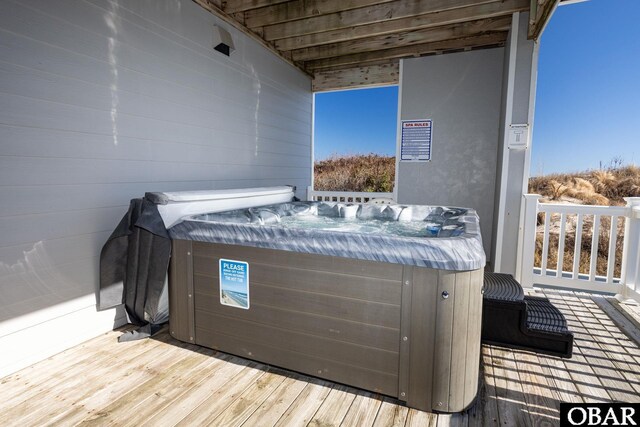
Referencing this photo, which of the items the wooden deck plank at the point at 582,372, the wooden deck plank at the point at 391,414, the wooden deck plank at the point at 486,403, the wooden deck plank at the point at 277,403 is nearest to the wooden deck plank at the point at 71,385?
the wooden deck plank at the point at 277,403

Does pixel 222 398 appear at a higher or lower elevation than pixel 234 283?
lower

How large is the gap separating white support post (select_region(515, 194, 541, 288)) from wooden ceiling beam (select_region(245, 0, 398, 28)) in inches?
93.5

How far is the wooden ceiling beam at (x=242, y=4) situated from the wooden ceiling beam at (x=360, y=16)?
0.44 meters

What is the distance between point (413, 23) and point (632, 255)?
3.00 meters

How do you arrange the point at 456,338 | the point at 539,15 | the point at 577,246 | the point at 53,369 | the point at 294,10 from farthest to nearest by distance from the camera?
the point at 294,10 < the point at 577,246 < the point at 539,15 < the point at 53,369 < the point at 456,338

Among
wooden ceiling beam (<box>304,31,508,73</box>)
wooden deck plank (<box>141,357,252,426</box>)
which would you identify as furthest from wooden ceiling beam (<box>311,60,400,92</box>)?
wooden deck plank (<box>141,357,252,426</box>)

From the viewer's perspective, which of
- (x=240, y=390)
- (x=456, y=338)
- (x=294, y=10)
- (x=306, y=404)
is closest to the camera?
(x=456, y=338)

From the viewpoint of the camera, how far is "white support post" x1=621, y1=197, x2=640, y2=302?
2.79 m

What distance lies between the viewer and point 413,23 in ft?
11.6

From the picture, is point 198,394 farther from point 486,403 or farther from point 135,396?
point 486,403

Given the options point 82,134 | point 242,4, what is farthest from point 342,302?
point 242,4

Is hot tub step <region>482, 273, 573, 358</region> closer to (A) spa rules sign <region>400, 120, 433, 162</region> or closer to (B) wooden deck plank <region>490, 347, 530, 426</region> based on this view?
(B) wooden deck plank <region>490, 347, 530, 426</region>

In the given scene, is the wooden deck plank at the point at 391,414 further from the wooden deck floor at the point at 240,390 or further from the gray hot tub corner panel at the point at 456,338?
the gray hot tub corner panel at the point at 456,338

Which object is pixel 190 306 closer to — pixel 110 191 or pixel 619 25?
pixel 110 191
